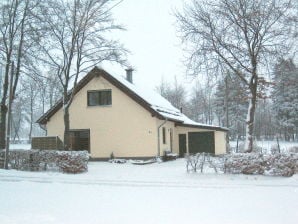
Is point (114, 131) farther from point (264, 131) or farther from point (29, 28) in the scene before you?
point (264, 131)

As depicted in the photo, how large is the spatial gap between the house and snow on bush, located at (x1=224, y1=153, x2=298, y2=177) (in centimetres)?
1029

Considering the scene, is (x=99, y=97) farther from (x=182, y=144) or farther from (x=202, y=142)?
(x=202, y=142)

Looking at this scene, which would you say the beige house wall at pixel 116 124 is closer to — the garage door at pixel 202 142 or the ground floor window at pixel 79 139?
the ground floor window at pixel 79 139

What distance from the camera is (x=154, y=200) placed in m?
11.8

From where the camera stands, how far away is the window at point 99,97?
96.7ft

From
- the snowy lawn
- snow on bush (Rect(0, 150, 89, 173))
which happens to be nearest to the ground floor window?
snow on bush (Rect(0, 150, 89, 173))

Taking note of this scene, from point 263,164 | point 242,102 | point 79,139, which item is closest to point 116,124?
point 79,139

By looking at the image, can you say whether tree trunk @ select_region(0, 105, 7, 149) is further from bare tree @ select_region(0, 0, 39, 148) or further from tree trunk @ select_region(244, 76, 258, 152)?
tree trunk @ select_region(244, 76, 258, 152)

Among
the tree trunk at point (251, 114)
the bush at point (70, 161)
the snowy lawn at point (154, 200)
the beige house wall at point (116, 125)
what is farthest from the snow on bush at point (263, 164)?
the beige house wall at point (116, 125)

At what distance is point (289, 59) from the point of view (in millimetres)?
21344

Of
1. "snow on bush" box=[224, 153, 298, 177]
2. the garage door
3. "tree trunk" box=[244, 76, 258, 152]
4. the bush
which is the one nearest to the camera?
"snow on bush" box=[224, 153, 298, 177]

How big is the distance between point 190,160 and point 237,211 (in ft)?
30.5

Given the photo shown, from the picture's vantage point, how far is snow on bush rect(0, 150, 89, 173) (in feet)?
68.3

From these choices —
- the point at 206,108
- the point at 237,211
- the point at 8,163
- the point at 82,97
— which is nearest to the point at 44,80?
the point at 82,97
